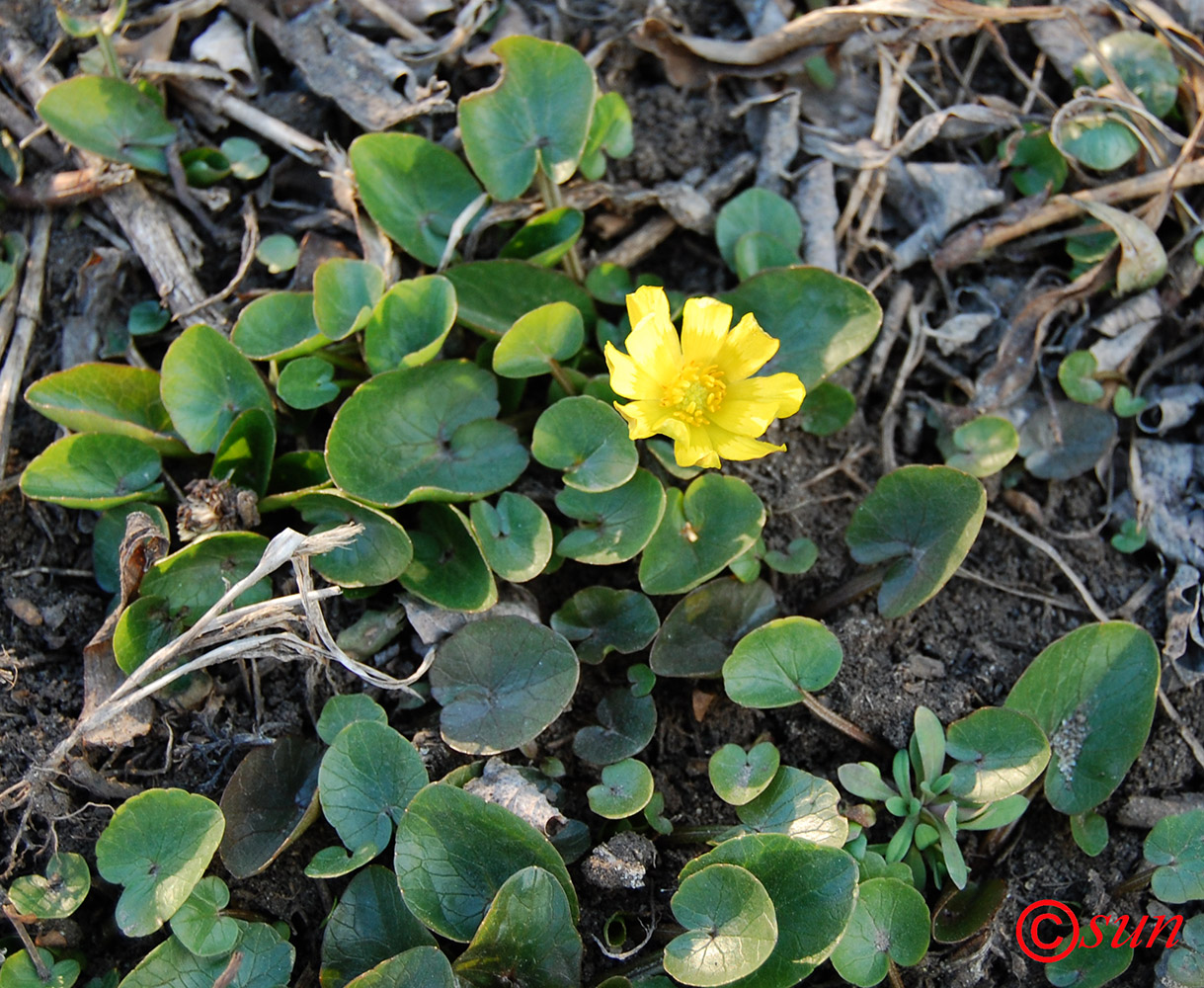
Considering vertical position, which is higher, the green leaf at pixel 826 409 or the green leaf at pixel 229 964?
the green leaf at pixel 826 409

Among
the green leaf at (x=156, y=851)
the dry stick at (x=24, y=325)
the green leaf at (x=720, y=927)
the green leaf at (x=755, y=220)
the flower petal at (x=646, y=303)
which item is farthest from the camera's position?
the green leaf at (x=755, y=220)

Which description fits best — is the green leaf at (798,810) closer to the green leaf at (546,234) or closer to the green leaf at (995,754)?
the green leaf at (995,754)

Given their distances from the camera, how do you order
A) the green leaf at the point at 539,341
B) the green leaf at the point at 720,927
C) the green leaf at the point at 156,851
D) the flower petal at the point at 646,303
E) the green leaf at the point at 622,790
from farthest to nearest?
1. the green leaf at the point at 539,341
2. the flower petal at the point at 646,303
3. the green leaf at the point at 622,790
4. the green leaf at the point at 156,851
5. the green leaf at the point at 720,927

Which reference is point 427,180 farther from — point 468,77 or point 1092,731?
point 1092,731

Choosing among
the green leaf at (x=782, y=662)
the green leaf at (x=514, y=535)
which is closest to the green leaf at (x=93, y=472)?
the green leaf at (x=514, y=535)

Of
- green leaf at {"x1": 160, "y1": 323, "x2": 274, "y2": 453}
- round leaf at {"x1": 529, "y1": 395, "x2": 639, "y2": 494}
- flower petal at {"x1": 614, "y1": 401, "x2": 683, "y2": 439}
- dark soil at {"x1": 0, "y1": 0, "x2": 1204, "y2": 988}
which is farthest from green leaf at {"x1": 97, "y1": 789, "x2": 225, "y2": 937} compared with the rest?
flower petal at {"x1": 614, "y1": 401, "x2": 683, "y2": 439}

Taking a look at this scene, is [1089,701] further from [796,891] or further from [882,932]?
[796,891]

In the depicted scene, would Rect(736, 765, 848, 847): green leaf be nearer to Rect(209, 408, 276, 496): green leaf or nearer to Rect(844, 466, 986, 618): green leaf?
Rect(844, 466, 986, 618): green leaf

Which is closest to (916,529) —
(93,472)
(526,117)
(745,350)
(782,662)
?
(782,662)
